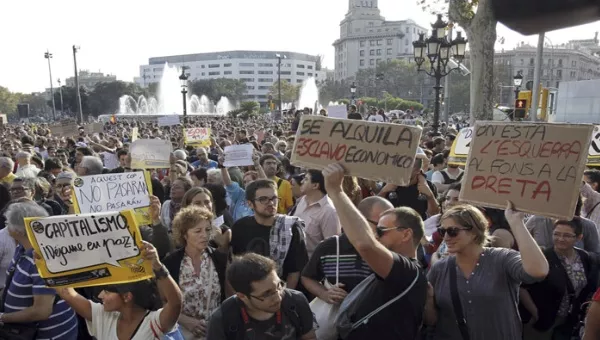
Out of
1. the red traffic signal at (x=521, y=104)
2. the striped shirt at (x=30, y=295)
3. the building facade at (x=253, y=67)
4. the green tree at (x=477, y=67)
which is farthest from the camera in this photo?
the building facade at (x=253, y=67)

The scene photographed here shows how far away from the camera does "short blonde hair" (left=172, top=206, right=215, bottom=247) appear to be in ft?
12.7

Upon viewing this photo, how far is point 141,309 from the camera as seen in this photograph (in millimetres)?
3209

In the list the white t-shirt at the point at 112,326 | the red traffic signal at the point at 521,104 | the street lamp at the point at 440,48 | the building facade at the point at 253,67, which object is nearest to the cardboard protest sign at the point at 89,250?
the white t-shirt at the point at 112,326

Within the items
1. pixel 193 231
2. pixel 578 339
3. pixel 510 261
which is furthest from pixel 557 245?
pixel 193 231

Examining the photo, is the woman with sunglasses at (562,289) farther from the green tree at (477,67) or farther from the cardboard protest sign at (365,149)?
the green tree at (477,67)

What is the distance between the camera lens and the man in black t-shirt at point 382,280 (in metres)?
2.70

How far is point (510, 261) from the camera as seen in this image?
3.08 metres

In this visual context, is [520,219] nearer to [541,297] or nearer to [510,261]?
[510,261]

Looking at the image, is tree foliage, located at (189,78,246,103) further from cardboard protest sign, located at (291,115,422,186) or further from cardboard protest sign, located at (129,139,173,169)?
cardboard protest sign, located at (291,115,422,186)

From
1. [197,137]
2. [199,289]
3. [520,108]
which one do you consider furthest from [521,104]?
[199,289]

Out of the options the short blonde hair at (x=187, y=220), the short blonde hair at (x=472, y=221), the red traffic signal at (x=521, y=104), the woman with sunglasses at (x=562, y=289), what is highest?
the red traffic signal at (x=521, y=104)

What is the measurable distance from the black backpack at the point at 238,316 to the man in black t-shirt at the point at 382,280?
26cm

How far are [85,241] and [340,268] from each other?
5.20 ft

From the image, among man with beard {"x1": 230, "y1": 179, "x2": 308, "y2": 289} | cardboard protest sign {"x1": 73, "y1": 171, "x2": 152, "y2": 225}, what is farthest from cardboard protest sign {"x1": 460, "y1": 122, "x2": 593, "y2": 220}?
cardboard protest sign {"x1": 73, "y1": 171, "x2": 152, "y2": 225}
